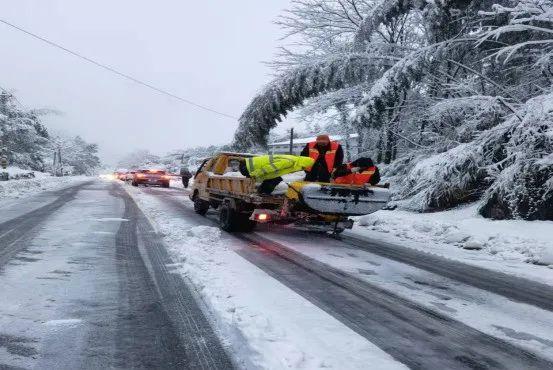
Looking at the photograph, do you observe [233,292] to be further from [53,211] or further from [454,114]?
[454,114]

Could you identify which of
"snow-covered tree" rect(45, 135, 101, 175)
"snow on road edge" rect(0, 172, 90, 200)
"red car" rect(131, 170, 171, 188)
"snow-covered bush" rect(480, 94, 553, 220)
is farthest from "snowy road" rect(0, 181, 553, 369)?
"snow-covered tree" rect(45, 135, 101, 175)

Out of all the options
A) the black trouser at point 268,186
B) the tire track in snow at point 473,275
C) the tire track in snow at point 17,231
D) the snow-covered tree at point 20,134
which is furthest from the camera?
the snow-covered tree at point 20,134

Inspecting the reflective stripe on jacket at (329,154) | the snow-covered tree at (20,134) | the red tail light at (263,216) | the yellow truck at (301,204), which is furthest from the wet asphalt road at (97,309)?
the snow-covered tree at (20,134)

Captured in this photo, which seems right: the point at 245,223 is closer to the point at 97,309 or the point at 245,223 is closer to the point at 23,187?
the point at 97,309

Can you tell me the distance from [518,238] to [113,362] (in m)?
8.00

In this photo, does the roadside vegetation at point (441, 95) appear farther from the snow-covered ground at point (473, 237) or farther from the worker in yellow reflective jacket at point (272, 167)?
the worker in yellow reflective jacket at point (272, 167)

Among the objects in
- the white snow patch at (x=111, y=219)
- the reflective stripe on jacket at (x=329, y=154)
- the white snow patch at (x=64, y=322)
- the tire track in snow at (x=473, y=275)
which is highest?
the reflective stripe on jacket at (x=329, y=154)

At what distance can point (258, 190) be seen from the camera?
8.68m

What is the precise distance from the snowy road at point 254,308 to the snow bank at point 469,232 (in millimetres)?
1504

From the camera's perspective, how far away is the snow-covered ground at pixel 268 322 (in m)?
3.25

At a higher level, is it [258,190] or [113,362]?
[258,190]

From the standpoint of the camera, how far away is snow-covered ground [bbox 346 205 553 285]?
754cm

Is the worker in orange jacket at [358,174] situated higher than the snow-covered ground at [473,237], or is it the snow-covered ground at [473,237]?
the worker in orange jacket at [358,174]

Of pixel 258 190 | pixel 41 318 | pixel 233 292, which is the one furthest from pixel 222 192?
pixel 41 318
